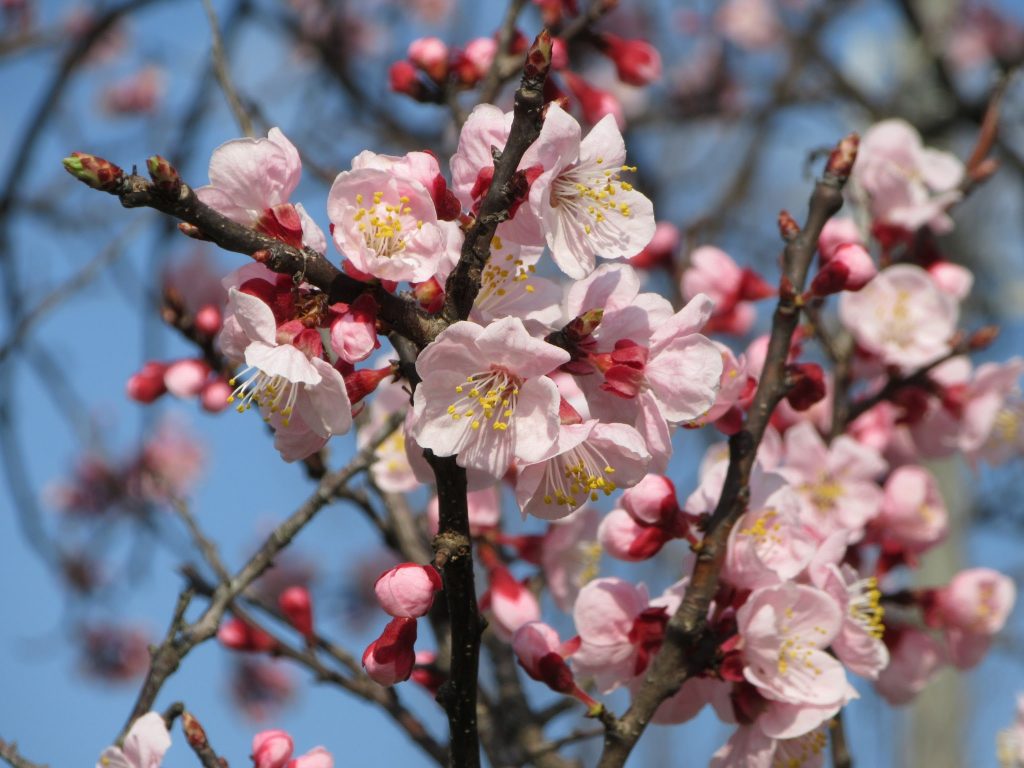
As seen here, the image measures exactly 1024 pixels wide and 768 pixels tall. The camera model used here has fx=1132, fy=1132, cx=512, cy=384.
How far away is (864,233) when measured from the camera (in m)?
2.92

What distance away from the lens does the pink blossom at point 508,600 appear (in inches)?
88.0

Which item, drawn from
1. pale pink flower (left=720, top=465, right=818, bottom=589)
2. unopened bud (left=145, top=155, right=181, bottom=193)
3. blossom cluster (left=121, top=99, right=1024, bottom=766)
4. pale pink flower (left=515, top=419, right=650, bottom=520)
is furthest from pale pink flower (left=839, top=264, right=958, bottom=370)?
unopened bud (left=145, top=155, right=181, bottom=193)

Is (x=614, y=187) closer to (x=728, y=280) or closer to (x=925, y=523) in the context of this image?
(x=728, y=280)

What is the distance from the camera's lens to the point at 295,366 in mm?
1254

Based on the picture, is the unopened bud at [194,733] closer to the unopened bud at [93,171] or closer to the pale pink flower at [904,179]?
the unopened bud at [93,171]

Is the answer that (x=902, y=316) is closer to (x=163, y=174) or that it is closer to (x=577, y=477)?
(x=577, y=477)

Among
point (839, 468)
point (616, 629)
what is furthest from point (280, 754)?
point (839, 468)

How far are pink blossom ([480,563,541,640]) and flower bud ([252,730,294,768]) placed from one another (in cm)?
69

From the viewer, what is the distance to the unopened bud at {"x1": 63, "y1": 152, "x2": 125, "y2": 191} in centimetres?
113

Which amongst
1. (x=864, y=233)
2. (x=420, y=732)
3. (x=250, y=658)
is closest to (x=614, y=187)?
(x=420, y=732)

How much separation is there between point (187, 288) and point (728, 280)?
135 inches

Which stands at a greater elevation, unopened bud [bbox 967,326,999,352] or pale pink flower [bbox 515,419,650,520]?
unopened bud [bbox 967,326,999,352]

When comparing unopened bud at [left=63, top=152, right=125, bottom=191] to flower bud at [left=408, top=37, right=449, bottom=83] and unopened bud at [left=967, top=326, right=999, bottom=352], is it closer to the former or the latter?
flower bud at [left=408, top=37, right=449, bottom=83]

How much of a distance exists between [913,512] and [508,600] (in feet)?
2.97
